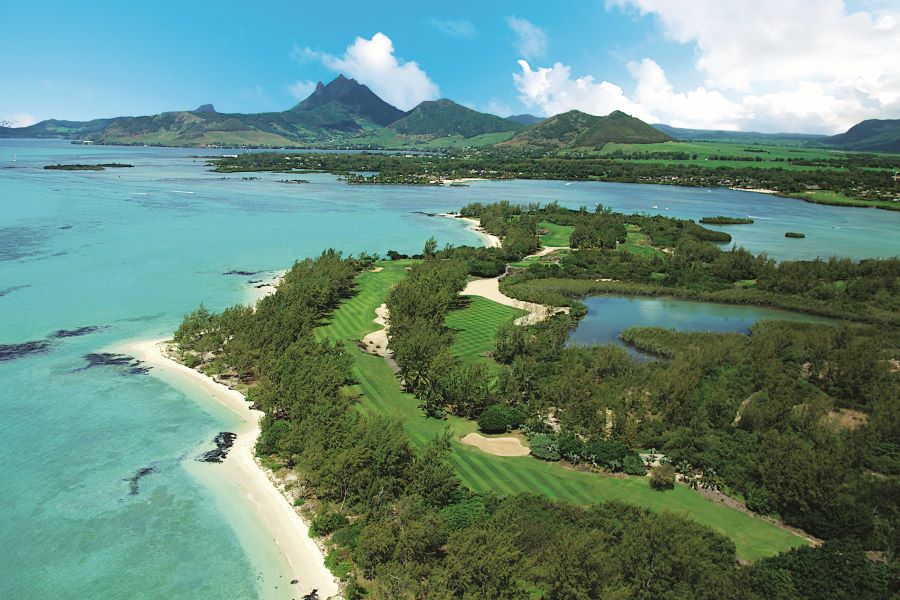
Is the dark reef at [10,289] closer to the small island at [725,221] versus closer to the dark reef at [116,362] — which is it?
the dark reef at [116,362]

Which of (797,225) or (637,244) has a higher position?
(797,225)

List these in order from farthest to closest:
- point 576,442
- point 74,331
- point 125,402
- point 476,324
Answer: point 476,324, point 74,331, point 125,402, point 576,442

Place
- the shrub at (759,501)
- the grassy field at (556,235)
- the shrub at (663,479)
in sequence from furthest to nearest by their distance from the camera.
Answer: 1. the grassy field at (556,235)
2. the shrub at (663,479)
3. the shrub at (759,501)

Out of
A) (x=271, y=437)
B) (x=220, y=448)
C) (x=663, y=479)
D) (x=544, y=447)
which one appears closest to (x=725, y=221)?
(x=544, y=447)

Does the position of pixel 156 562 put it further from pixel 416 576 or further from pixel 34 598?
pixel 416 576

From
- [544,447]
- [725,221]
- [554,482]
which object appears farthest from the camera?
[725,221]

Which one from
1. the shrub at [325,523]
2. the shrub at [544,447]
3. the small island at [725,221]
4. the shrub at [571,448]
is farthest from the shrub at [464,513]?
the small island at [725,221]

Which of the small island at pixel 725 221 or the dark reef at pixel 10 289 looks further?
the small island at pixel 725 221

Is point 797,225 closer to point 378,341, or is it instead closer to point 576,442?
point 378,341

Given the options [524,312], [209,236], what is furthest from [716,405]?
[209,236]
